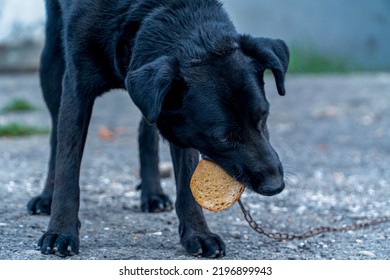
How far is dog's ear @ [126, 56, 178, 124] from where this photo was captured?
3191 millimetres

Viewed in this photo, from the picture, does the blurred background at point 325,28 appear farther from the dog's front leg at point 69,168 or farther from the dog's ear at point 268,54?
the dog's ear at point 268,54

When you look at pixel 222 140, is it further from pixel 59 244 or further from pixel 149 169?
pixel 149 169

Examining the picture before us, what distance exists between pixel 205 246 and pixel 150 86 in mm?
808

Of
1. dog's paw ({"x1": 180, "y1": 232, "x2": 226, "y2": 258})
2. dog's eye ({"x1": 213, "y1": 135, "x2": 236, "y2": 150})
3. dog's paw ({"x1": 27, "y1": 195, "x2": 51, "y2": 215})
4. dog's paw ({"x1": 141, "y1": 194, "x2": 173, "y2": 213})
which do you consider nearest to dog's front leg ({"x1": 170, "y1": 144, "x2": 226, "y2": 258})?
dog's paw ({"x1": 180, "y1": 232, "x2": 226, "y2": 258})

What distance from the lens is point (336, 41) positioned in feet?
38.5

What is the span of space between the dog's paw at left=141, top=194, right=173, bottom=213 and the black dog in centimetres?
66

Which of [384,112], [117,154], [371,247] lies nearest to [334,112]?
[384,112]

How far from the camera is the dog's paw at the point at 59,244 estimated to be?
353 cm

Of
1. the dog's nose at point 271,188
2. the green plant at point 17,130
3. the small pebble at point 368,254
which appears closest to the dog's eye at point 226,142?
the dog's nose at point 271,188

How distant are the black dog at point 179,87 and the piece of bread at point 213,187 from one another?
0.07 m

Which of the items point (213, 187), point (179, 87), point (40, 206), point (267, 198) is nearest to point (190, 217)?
point (213, 187)

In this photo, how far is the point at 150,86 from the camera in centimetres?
321

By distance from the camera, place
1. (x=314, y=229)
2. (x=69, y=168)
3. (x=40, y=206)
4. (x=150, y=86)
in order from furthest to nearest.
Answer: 1. (x=40, y=206)
2. (x=314, y=229)
3. (x=69, y=168)
4. (x=150, y=86)

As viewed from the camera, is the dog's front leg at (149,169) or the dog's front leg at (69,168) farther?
the dog's front leg at (149,169)
